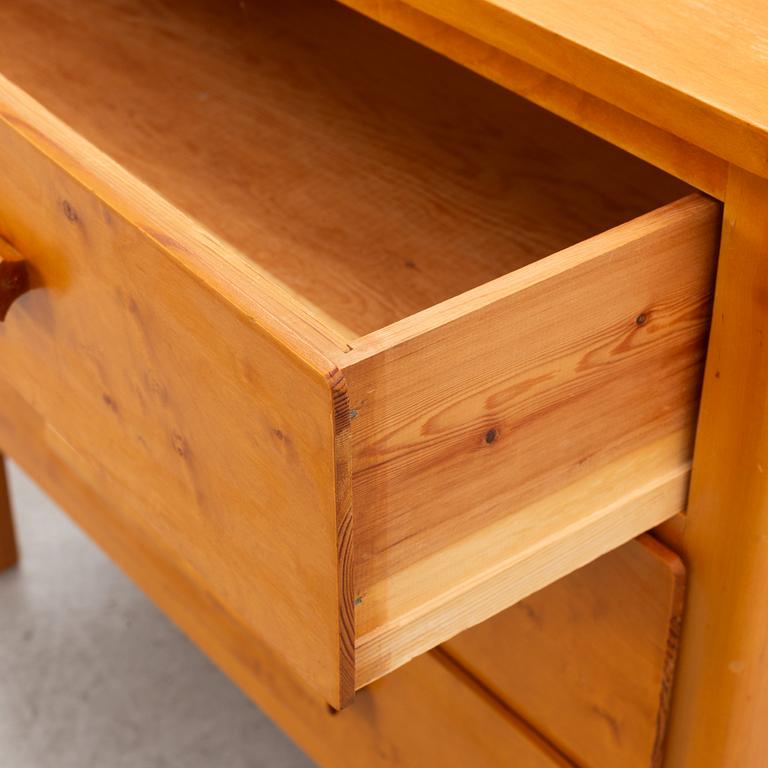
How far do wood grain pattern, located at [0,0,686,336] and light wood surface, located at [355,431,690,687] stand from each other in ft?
0.50

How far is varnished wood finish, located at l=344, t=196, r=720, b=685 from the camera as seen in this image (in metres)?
0.49

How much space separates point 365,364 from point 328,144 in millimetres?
407

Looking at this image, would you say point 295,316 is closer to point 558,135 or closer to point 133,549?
point 558,135

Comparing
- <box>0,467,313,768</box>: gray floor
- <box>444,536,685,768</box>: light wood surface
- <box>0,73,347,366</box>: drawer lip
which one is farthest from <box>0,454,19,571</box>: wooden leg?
<box>0,73,347,366</box>: drawer lip

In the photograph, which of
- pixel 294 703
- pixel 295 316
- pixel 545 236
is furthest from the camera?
pixel 294 703

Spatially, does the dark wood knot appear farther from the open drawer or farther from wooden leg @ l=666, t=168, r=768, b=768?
wooden leg @ l=666, t=168, r=768, b=768

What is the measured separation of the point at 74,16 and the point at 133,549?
399mm

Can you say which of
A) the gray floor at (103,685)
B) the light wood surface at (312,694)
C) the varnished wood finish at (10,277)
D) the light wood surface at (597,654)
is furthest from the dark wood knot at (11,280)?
the gray floor at (103,685)

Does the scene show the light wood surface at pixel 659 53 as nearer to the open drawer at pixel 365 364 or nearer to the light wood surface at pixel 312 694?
the open drawer at pixel 365 364

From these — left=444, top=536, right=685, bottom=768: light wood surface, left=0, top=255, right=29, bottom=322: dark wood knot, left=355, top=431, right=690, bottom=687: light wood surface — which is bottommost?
left=444, top=536, right=685, bottom=768: light wood surface

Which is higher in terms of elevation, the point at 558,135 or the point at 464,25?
the point at 464,25

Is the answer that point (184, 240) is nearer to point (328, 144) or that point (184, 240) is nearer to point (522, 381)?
point (522, 381)

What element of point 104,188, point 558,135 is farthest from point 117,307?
point 558,135

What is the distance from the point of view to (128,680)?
1172 millimetres
